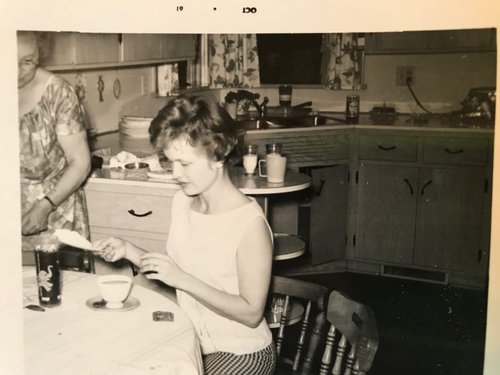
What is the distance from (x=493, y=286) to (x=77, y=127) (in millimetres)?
684

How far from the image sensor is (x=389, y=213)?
214 centimetres

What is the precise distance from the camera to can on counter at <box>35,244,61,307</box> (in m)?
0.81

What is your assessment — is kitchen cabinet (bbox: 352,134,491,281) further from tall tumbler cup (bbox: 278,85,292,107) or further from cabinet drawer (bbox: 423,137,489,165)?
tall tumbler cup (bbox: 278,85,292,107)

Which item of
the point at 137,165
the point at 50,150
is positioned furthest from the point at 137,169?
the point at 50,150

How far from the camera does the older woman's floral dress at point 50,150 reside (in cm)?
89

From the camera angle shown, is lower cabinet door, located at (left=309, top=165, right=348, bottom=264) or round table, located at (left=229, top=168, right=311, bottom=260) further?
lower cabinet door, located at (left=309, top=165, right=348, bottom=264)

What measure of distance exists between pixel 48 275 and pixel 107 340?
159 mm

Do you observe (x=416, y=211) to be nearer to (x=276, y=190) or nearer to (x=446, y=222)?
(x=446, y=222)

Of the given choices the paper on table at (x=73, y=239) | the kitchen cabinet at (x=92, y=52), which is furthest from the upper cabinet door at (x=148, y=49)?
the paper on table at (x=73, y=239)

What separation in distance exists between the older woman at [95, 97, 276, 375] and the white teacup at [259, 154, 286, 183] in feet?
1.39

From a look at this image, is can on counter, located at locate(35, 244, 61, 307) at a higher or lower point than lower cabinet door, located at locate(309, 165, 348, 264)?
higher

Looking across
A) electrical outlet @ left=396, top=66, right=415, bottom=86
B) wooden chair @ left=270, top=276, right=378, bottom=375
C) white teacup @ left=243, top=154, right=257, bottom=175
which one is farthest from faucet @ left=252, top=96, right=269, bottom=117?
wooden chair @ left=270, top=276, right=378, bottom=375

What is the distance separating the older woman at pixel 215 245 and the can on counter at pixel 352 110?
1.32 metres

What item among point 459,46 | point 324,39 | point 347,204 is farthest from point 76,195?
point 324,39
